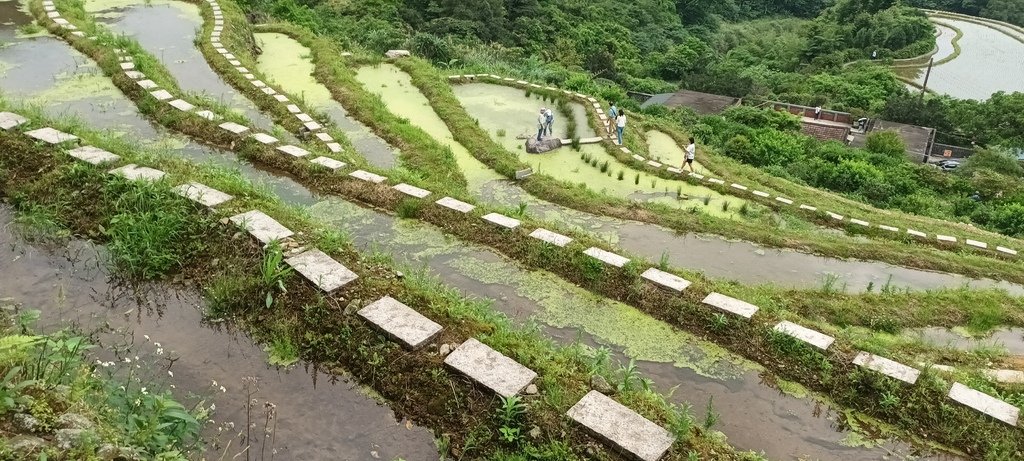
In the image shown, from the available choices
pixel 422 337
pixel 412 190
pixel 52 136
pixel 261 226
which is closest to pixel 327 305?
pixel 422 337

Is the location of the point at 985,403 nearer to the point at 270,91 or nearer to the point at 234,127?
the point at 234,127

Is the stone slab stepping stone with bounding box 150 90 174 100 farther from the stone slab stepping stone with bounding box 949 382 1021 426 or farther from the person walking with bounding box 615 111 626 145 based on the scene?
the stone slab stepping stone with bounding box 949 382 1021 426

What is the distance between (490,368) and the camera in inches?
191

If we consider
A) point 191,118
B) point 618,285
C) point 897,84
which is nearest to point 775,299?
point 618,285

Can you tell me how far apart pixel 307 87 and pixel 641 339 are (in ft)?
39.0

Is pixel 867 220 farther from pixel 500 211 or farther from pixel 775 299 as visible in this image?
pixel 500 211

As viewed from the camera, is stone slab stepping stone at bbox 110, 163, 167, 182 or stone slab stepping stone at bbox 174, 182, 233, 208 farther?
stone slab stepping stone at bbox 110, 163, 167, 182

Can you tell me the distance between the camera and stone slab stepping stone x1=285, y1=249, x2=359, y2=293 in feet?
18.7

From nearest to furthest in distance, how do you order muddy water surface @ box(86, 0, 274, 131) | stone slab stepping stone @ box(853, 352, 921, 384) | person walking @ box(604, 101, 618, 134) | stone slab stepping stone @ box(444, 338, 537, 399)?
stone slab stepping stone @ box(444, 338, 537, 399) < stone slab stepping stone @ box(853, 352, 921, 384) < muddy water surface @ box(86, 0, 274, 131) < person walking @ box(604, 101, 618, 134)

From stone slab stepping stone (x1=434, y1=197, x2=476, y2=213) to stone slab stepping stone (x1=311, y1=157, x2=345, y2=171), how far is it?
1.83 m

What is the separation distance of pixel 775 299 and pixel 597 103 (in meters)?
13.1

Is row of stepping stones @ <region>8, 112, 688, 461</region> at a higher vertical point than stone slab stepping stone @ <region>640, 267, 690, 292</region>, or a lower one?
higher

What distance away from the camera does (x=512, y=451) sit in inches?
170

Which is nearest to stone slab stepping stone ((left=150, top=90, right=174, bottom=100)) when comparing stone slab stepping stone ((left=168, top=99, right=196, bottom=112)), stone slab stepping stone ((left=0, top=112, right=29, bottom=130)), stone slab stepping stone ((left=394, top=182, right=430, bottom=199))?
stone slab stepping stone ((left=168, top=99, right=196, bottom=112))
